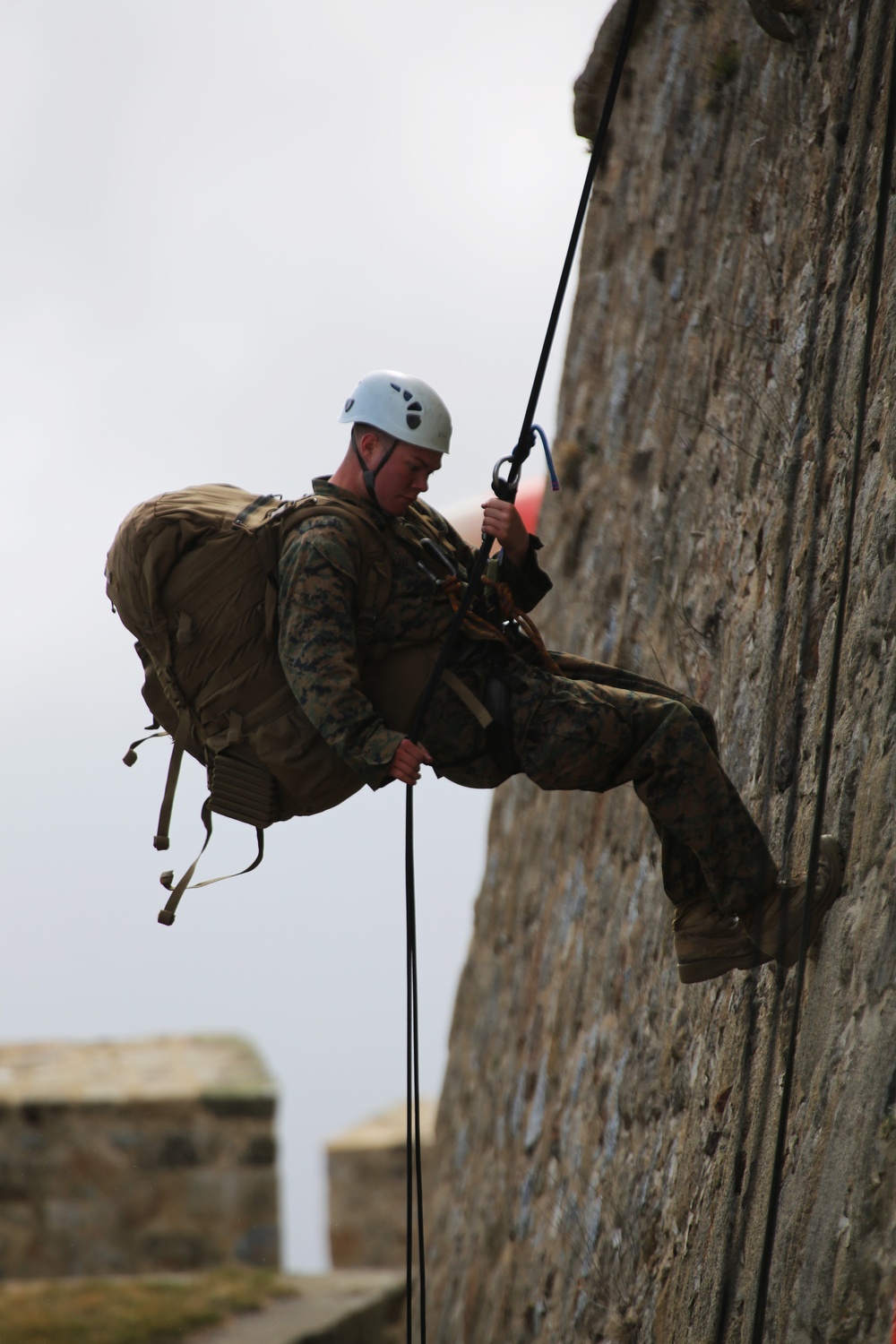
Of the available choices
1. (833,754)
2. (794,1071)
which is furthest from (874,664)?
(794,1071)

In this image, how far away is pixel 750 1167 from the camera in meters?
4.80

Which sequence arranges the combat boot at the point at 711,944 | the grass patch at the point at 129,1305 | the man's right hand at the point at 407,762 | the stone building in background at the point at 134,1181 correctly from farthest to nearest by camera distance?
the stone building in background at the point at 134,1181 < the grass patch at the point at 129,1305 < the combat boot at the point at 711,944 < the man's right hand at the point at 407,762

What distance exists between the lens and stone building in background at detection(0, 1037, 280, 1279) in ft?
38.0

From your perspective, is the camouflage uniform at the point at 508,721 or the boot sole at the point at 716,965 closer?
the camouflage uniform at the point at 508,721

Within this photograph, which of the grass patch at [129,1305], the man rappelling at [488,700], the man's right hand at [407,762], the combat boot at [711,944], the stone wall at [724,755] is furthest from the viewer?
the grass patch at [129,1305]

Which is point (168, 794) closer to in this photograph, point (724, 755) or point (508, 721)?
point (508, 721)

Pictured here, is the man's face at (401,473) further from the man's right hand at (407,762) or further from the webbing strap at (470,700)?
the man's right hand at (407,762)

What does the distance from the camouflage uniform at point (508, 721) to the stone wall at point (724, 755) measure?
44cm

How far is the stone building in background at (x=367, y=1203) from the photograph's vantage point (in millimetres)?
14008

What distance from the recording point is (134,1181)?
11695 mm

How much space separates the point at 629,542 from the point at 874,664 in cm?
374

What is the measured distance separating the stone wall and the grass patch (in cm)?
179

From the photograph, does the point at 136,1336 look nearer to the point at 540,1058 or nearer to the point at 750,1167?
the point at 540,1058

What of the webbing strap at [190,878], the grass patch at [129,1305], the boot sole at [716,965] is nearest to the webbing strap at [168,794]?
the webbing strap at [190,878]
